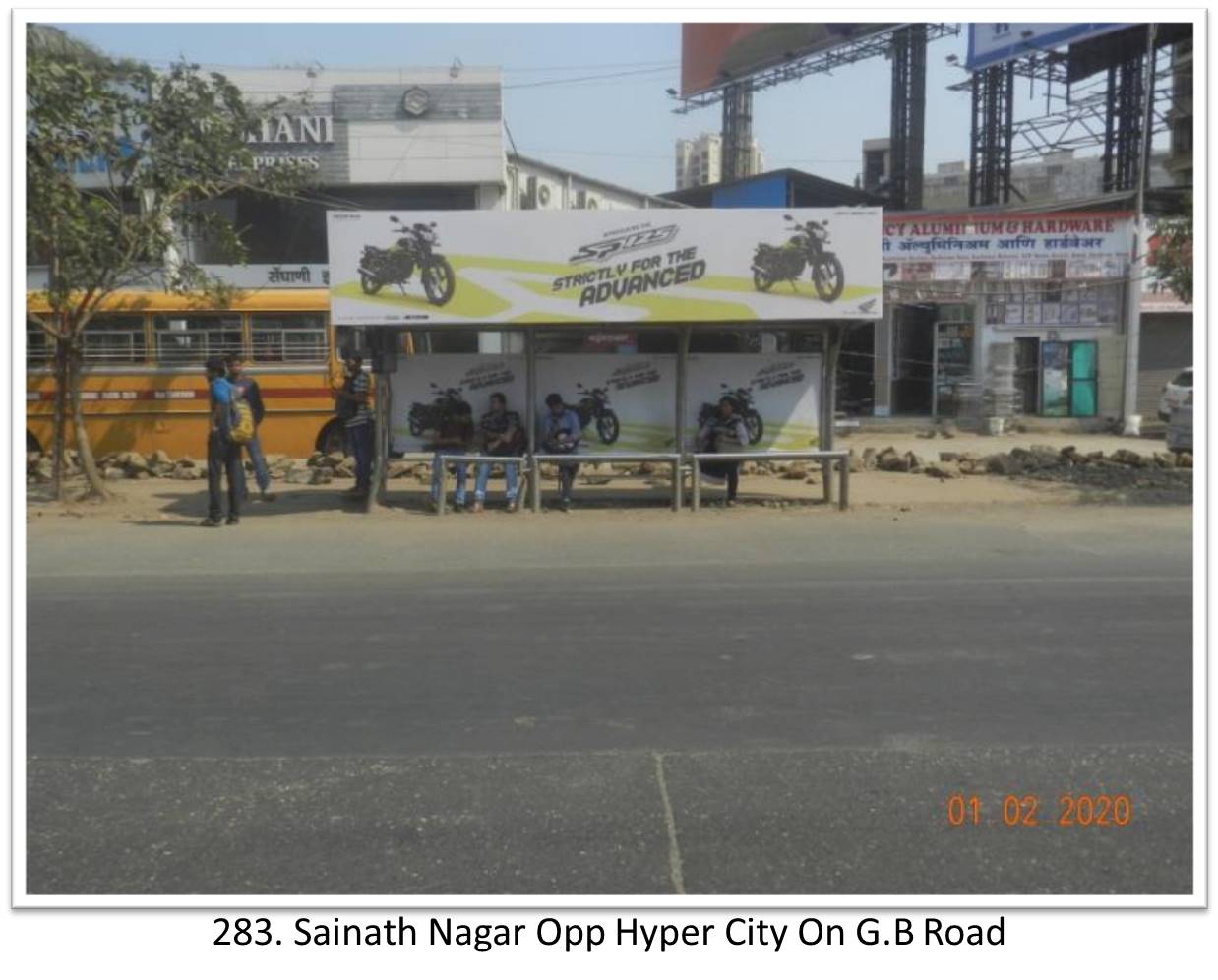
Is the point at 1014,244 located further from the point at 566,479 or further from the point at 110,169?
the point at 110,169

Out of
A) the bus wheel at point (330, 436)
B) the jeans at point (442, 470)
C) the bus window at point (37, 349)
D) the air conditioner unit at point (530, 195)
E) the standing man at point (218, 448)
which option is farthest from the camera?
the air conditioner unit at point (530, 195)

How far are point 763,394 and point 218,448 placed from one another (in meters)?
6.37

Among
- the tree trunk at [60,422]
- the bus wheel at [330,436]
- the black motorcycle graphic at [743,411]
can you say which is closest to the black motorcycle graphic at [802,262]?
the black motorcycle graphic at [743,411]

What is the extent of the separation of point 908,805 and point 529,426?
9449 millimetres

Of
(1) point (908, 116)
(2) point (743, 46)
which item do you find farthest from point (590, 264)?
(2) point (743, 46)

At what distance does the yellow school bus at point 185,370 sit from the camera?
645 inches

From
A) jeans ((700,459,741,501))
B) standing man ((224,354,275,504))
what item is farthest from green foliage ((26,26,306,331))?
jeans ((700,459,741,501))

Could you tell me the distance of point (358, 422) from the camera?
13164 millimetres

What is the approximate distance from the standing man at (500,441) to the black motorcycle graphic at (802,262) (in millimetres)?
3279

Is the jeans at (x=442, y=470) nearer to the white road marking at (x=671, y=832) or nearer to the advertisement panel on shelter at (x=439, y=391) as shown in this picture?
the advertisement panel on shelter at (x=439, y=391)

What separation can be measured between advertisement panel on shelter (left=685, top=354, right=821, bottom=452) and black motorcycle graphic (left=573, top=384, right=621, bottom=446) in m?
0.92

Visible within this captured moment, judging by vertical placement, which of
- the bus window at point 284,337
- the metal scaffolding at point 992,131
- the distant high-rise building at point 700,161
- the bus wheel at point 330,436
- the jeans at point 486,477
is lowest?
the jeans at point 486,477
